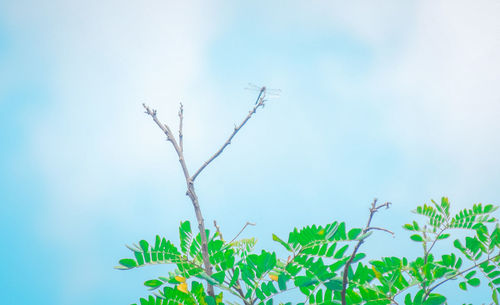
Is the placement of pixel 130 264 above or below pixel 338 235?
above

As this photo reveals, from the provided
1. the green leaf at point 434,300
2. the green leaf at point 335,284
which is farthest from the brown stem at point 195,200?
the green leaf at point 434,300

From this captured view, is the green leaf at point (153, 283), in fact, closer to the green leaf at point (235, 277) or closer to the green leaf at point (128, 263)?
the green leaf at point (128, 263)

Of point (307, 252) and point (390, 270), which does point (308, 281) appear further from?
point (390, 270)

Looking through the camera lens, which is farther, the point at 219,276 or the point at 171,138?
the point at 171,138

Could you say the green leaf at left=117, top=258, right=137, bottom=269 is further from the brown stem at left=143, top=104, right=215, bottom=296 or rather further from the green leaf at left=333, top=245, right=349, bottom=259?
the green leaf at left=333, top=245, right=349, bottom=259

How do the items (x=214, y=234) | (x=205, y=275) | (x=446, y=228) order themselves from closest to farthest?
(x=205, y=275) → (x=214, y=234) → (x=446, y=228)

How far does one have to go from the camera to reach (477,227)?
2.12 metres

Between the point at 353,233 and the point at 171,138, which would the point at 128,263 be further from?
the point at 353,233

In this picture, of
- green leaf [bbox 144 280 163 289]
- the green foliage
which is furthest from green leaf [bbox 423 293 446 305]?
green leaf [bbox 144 280 163 289]

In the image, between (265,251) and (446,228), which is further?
(446,228)

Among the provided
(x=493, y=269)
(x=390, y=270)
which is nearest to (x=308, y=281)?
(x=390, y=270)

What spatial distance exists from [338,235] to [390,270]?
0.47 metres

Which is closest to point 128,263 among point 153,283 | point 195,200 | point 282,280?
point 153,283

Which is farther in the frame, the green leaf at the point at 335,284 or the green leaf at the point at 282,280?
the green leaf at the point at 282,280
